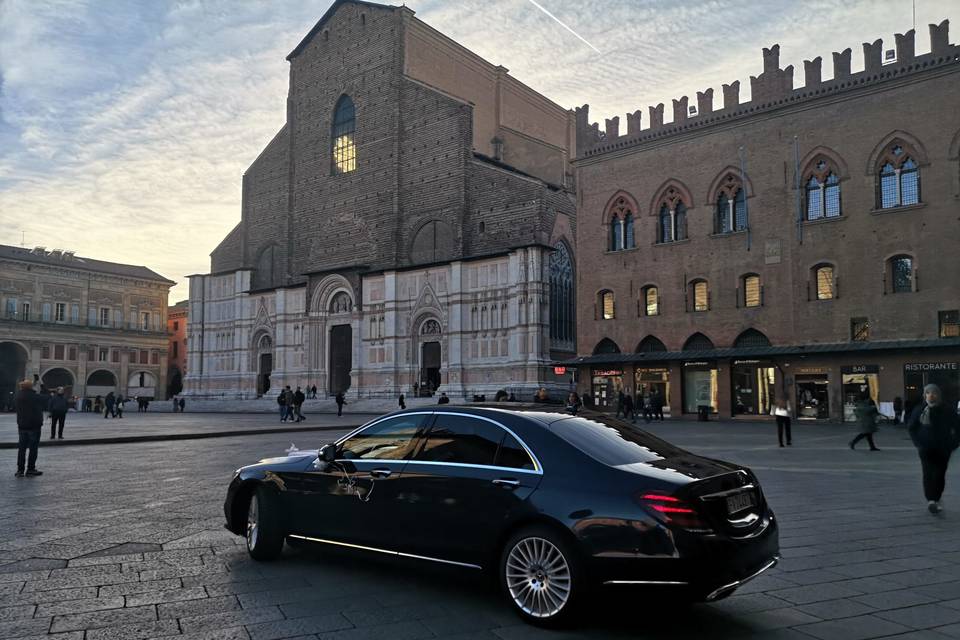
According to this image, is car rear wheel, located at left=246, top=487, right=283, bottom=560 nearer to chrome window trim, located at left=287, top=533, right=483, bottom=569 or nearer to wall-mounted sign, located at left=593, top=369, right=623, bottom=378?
chrome window trim, located at left=287, top=533, right=483, bottom=569

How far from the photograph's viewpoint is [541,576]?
5.16 m

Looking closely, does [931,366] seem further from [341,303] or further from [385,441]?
[341,303]

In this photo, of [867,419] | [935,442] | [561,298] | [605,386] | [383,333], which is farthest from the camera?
[383,333]

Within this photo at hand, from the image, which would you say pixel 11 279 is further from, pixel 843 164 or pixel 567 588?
pixel 567 588

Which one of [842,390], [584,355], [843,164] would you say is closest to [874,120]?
[843,164]

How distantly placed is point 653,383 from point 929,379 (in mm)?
11925

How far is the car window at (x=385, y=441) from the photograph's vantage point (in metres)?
6.30

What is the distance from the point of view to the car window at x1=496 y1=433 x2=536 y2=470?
5.53m

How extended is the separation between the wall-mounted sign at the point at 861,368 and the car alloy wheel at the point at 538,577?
3017 cm

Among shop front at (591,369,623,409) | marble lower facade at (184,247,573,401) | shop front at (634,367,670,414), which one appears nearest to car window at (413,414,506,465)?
shop front at (634,367,670,414)

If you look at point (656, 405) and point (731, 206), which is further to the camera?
point (731, 206)

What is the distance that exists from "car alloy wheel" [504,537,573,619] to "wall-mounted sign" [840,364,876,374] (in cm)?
3017

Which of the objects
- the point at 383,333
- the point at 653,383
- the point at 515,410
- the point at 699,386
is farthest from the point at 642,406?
the point at 515,410

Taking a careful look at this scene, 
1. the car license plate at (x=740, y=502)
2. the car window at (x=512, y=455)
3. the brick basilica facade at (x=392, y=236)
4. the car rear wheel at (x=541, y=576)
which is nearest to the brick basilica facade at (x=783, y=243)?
the brick basilica facade at (x=392, y=236)
